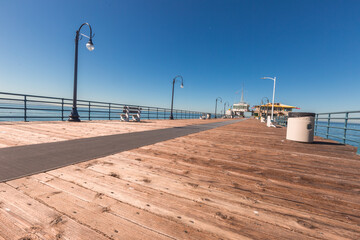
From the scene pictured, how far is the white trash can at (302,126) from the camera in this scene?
15.5 feet

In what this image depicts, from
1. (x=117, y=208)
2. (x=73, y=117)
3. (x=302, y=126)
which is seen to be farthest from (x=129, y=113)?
(x=117, y=208)

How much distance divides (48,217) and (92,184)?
0.53 m

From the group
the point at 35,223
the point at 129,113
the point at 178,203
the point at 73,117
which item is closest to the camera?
the point at 35,223

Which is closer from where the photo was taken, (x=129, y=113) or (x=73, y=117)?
(x=73, y=117)

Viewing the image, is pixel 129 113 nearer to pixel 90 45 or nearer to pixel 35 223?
pixel 90 45

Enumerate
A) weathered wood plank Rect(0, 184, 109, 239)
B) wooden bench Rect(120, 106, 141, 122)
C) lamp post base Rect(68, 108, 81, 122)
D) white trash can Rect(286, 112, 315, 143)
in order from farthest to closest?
wooden bench Rect(120, 106, 141, 122)
lamp post base Rect(68, 108, 81, 122)
white trash can Rect(286, 112, 315, 143)
weathered wood plank Rect(0, 184, 109, 239)

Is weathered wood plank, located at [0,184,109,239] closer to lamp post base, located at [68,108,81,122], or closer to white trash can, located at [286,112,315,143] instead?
white trash can, located at [286,112,315,143]

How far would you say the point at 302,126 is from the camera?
4.91 m

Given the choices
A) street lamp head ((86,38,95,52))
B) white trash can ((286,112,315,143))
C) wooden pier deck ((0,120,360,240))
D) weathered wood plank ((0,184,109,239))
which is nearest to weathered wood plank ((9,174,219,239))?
wooden pier deck ((0,120,360,240))

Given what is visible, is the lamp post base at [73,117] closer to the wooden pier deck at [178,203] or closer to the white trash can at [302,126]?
the wooden pier deck at [178,203]

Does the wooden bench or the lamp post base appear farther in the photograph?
the wooden bench

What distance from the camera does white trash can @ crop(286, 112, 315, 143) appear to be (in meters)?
4.73

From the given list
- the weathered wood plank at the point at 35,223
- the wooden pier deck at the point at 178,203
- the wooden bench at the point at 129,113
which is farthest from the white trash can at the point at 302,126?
the wooden bench at the point at 129,113

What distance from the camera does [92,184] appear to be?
170 centimetres
